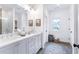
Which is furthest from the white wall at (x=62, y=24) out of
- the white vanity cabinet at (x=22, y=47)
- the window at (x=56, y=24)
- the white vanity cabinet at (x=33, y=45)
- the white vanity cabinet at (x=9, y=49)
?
the white vanity cabinet at (x=9, y=49)

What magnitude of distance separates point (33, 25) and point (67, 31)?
3.54 metres

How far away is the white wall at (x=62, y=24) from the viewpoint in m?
8.56

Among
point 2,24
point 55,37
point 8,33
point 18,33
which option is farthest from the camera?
point 55,37

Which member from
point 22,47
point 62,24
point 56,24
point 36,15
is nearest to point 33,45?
point 22,47

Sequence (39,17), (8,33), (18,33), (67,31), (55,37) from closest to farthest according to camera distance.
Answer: (8,33) → (18,33) → (39,17) → (67,31) → (55,37)

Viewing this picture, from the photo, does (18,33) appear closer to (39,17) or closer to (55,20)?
(39,17)

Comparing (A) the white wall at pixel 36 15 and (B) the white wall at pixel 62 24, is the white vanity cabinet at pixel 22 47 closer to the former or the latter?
(A) the white wall at pixel 36 15

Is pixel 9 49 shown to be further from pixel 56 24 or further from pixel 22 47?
pixel 56 24

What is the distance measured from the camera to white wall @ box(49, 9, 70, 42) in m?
8.56

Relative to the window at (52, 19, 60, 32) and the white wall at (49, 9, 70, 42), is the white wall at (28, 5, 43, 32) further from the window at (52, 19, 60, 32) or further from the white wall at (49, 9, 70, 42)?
the window at (52, 19, 60, 32)

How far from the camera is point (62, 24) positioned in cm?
898

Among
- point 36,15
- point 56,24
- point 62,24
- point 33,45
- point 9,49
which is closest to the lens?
point 9,49

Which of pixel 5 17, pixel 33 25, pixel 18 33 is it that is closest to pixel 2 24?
pixel 5 17

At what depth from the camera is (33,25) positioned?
6.16m
